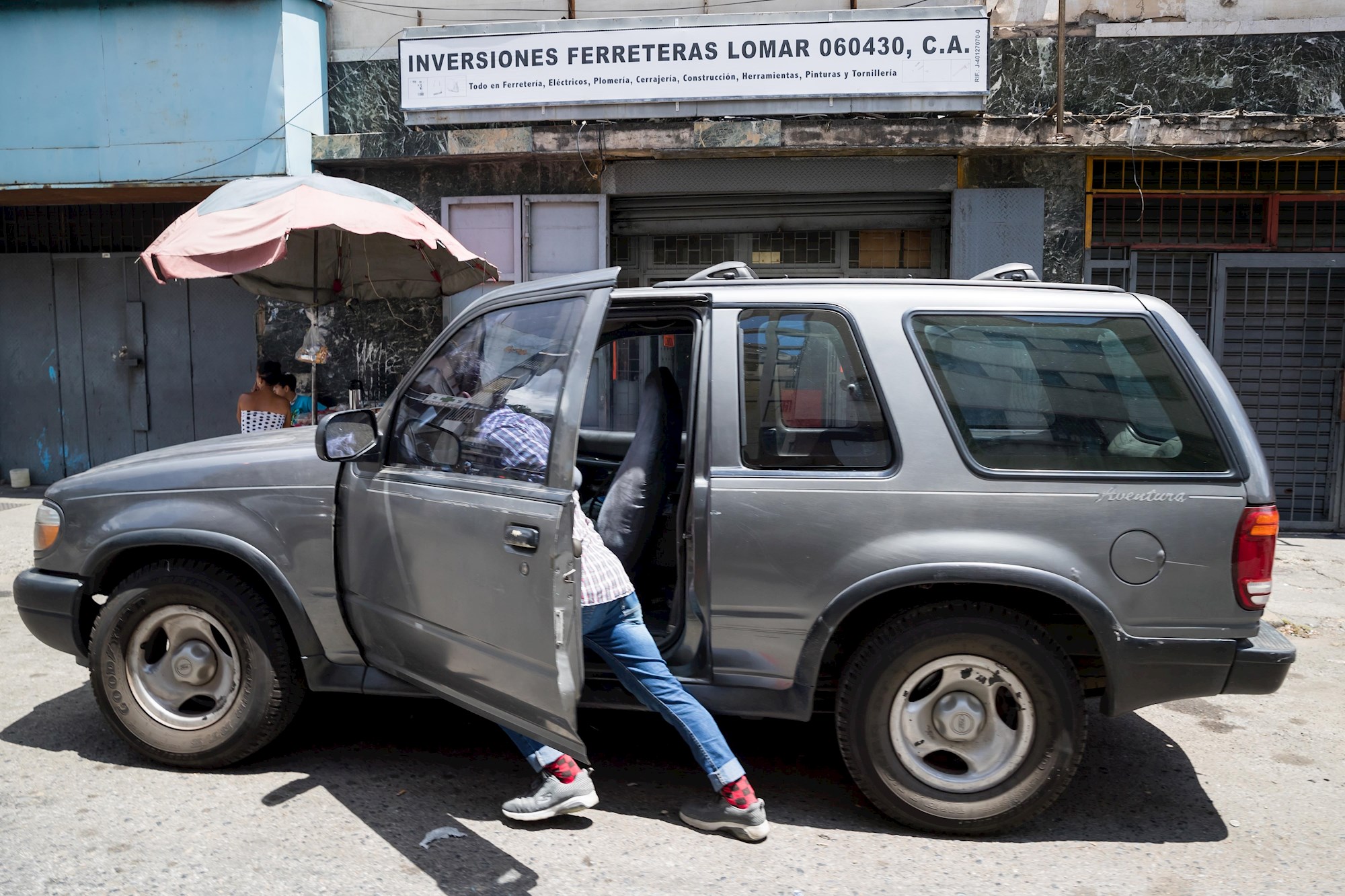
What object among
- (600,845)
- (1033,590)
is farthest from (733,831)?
(1033,590)

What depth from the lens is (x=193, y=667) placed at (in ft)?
12.3

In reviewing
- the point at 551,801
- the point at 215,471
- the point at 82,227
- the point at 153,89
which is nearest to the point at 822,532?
the point at 551,801

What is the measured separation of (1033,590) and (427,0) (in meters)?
8.64

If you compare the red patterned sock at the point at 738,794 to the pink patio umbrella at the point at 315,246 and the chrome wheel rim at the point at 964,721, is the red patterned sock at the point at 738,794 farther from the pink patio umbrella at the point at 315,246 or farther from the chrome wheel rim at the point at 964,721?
the pink patio umbrella at the point at 315,246

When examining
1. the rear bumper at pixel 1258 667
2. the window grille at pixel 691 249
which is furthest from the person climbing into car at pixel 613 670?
the window grille at pixel 691 249

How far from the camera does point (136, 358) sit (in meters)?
10.5

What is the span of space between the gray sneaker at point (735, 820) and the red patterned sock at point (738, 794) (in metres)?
0.01

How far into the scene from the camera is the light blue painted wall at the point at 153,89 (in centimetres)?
902

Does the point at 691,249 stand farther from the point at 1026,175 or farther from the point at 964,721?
the point at 964,721

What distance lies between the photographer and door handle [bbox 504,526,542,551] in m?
2.99

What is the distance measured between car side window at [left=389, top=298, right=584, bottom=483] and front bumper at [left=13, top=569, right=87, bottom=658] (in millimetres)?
1390

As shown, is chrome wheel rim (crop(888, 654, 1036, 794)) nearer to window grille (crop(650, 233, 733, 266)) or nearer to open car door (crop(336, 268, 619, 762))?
open car door (crop(336, 268, 619, 762))

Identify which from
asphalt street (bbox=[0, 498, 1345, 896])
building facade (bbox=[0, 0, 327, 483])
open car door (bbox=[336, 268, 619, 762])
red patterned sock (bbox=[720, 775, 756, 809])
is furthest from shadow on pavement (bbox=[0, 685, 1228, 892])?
building facade (bbox=[0, 0, 327, 483])

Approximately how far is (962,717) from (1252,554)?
1055 mm
